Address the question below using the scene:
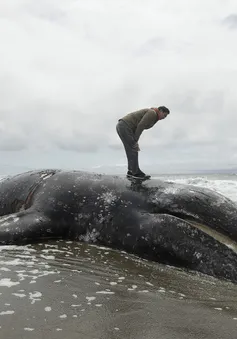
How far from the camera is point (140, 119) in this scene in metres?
9.95

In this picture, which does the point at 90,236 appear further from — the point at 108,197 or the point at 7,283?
the point at 7,283

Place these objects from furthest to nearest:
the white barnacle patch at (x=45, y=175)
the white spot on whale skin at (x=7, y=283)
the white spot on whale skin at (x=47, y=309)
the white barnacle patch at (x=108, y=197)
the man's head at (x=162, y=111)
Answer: the man's head at (x=162, y=111) < the white barnacle patch at (x=45, y=175) < the white barnacle patch at (x=108, y=197) < the white spot on whale skin at (x=7, y=283) < the white spot on whale skin at (x=47, y=309)

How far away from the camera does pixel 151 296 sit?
16.1ft

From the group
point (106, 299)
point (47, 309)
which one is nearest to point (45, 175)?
point (106, 299)

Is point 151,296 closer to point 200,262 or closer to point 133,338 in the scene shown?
point 133,338

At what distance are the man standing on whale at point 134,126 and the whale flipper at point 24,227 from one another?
2562 mm

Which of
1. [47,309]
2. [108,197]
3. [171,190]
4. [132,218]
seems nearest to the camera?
[47,309]

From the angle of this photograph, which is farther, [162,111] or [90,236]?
[162,111]

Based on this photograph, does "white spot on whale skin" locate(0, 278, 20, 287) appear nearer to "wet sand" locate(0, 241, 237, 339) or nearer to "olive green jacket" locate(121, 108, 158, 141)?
"wet sand" locate(0, 241, 237, 339)

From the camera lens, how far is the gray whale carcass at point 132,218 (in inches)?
260

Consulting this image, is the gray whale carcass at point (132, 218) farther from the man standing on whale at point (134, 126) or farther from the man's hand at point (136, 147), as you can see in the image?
the man's hand at point (136, 147)

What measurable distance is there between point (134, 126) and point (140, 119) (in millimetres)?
243

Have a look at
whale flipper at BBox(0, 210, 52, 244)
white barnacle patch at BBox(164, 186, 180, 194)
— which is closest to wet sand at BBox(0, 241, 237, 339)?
whale flipper at BBox(0, 210, 52, 244)

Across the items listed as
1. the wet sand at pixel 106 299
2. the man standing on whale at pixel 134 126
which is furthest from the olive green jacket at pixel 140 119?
the wet sand at pixel 106 299
